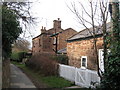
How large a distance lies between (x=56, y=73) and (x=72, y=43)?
3666mm

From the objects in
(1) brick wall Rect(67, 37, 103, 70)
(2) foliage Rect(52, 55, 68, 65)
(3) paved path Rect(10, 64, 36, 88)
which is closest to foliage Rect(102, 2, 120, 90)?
(1) brick wall Rect(67, 37, 103, 70)

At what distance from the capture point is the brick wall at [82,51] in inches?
513

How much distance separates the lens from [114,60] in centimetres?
535

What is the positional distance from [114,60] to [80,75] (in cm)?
644

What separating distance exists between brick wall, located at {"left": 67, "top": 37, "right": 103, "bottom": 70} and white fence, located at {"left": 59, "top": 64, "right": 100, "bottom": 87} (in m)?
1.57

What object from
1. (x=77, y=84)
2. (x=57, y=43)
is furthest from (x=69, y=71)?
(x=57, y=43)

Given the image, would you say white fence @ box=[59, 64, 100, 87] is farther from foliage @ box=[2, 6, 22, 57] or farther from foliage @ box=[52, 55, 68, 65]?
foliage @ box=[2, 6, 22, 57]

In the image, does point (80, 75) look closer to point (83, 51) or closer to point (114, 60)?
point (83, 51)

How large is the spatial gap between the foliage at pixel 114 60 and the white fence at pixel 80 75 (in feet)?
11.3

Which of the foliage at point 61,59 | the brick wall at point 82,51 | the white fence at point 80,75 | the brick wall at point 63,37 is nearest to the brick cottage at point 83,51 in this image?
the brick wall at point 82,51

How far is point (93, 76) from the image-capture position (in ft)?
32.9

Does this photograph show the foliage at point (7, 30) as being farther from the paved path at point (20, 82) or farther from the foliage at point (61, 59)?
the foliage at point (61, 59)

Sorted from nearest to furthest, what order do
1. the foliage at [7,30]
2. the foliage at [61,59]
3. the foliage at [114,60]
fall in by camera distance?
the foliage at [114,60] → the foliage at [7,30] → the foliage at [61,59]

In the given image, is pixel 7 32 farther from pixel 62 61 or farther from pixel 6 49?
pixel 62 61
